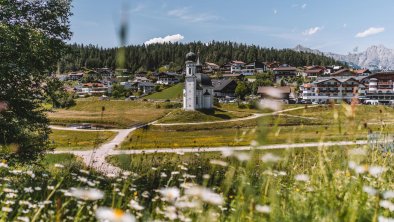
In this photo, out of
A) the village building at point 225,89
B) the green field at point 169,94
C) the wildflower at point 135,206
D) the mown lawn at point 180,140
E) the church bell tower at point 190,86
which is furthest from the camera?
the village building at point 225,89

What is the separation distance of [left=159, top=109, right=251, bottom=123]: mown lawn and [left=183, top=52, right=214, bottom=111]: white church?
6.11 metres

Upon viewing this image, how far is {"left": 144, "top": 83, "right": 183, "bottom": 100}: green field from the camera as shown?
492 feet

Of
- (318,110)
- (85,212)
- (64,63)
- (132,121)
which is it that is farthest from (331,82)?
(85,212)

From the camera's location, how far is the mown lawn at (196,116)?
99.4 meters

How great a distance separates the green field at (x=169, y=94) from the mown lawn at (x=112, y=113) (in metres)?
23.5

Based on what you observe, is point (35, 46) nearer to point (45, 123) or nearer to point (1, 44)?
point (1, 44)

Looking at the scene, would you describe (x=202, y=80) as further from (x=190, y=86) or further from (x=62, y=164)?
(x=62, y=164)

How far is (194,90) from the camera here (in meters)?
114

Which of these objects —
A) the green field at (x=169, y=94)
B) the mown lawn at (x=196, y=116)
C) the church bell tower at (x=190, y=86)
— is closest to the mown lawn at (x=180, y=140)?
the mown lawn at (x=196, y=116)

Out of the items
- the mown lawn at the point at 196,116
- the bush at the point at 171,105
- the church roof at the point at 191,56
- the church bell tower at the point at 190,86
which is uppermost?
the church roof at the point at 191,56

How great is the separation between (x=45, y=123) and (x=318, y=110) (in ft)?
299

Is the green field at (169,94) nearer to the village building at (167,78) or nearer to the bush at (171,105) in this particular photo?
the village building at (167,78)

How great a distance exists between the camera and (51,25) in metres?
26.1

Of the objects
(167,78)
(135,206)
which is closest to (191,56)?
(167,78)
